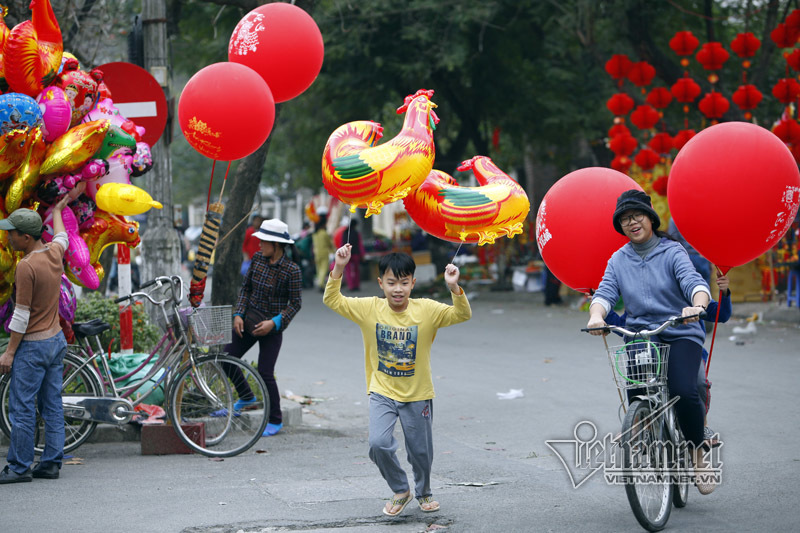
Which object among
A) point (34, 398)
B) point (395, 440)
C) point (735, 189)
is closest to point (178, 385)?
point (34, 398)

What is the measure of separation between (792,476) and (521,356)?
21.2 ft

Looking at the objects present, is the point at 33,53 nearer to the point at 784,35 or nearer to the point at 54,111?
the point at 54,111

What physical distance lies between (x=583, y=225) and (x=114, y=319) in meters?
4.61

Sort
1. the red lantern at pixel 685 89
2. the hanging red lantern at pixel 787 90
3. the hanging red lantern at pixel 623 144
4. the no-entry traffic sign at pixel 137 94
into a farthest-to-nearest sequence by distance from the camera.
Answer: the hanging red lantern at pixel 623 144 → the red lantern at pixel 685 89 → the hanging red lantern at pixel 787 90 → the no-entry traffic sign at pixel 137 94

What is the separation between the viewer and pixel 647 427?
4848 mm

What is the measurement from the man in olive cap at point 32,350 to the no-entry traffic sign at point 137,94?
2.03 meters

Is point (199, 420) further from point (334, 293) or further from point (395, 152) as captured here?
point (395, 152)

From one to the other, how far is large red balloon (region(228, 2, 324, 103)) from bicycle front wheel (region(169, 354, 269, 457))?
7.06 feet

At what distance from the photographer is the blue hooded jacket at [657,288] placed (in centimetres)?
508

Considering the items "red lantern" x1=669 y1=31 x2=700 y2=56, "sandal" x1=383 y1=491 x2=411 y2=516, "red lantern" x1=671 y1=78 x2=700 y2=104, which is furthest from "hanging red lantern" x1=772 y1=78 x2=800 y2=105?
"sandal" x1=383 y1=491 x2=411 y2=516

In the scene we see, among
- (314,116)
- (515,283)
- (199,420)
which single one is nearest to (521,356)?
(199,420)

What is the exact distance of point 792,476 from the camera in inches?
241

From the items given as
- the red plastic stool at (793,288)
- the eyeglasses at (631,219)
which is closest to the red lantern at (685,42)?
the red plastic stool at (793,288)

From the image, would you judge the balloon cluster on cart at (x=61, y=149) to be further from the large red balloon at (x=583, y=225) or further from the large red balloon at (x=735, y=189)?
the large red balloon at (x=735, y=189)
